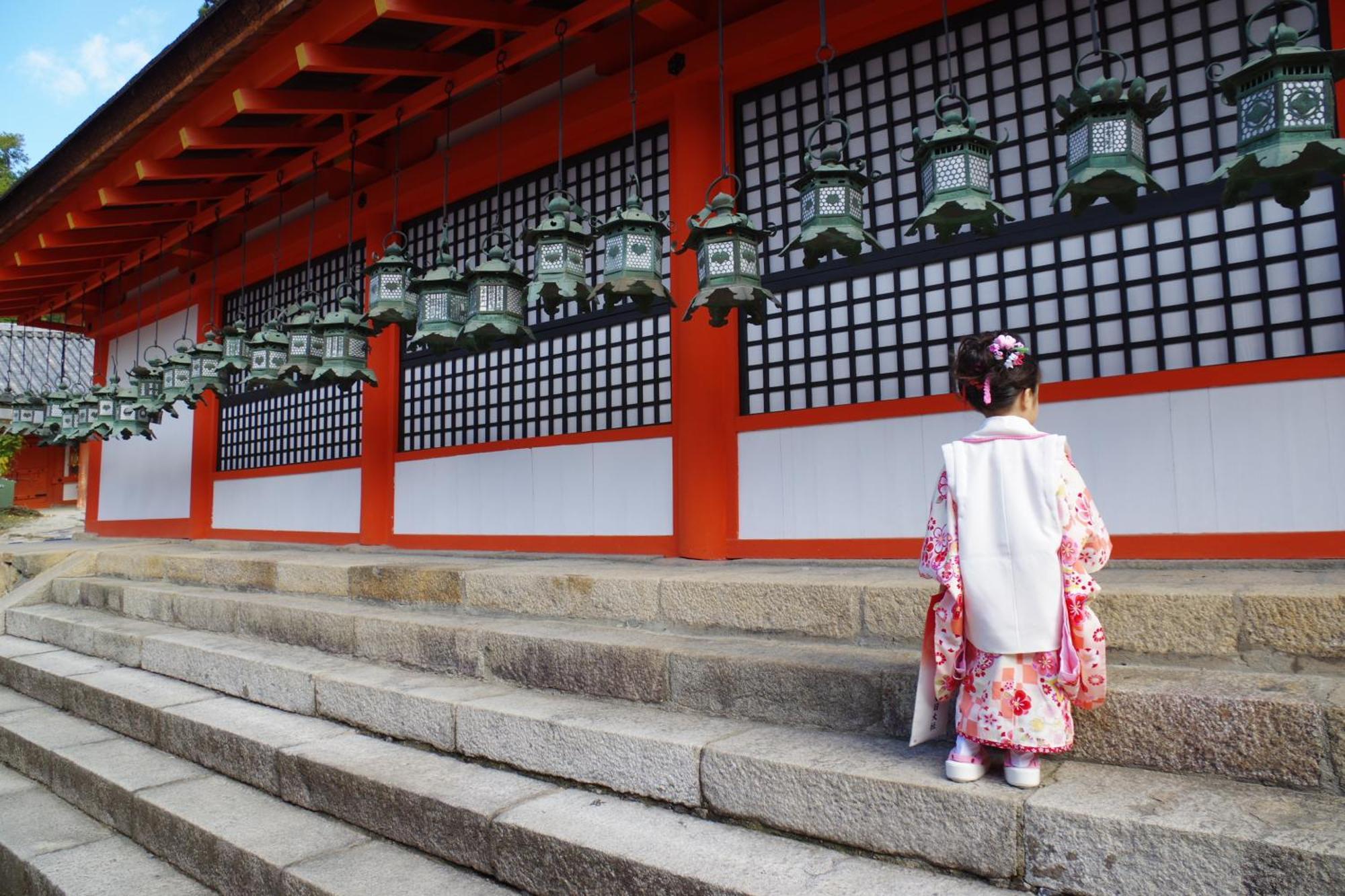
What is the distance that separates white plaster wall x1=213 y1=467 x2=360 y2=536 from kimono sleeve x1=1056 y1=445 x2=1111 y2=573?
6.73 meters

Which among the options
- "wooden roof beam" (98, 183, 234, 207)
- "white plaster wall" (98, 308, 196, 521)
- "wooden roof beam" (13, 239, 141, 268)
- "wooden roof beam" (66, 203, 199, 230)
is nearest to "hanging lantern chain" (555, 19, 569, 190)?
"wooden roof beam" (98, 183, 234, 207)

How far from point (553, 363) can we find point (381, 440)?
7.04ft

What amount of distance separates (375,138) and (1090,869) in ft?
25.4

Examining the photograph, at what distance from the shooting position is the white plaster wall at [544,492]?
5535 mm

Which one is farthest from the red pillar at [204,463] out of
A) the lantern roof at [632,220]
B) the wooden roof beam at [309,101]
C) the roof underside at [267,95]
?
the lantern roof at [632,220]

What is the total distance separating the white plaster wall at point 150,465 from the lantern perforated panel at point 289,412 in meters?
0.93

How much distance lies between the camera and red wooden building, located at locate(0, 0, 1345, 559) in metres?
3.70

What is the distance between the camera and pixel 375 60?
17.6 feet

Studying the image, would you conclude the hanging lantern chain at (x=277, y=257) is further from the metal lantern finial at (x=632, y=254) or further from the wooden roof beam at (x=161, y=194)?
the metal lantern finial at (x=632, y=254)

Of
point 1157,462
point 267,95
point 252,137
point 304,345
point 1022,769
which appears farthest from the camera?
point 252,137

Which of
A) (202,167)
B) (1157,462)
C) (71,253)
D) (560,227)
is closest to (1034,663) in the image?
(1157,462)

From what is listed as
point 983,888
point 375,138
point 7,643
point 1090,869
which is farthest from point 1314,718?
point 7,643

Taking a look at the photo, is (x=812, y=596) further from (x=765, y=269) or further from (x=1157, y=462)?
(x=765, y=269)

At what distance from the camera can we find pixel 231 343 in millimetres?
6980
